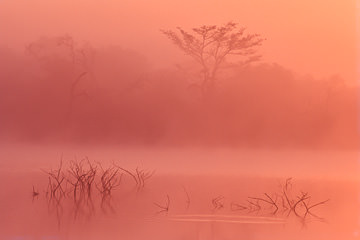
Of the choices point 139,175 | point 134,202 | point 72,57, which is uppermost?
point 72,57

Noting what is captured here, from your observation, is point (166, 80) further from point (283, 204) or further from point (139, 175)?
point (283, 204)

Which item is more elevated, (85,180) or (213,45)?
(213,45)

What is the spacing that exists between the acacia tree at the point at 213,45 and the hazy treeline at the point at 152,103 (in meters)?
0.06

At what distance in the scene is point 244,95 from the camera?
2980 millimetres

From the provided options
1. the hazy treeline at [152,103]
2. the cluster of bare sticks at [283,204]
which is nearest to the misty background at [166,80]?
the hazy treeline at [152,103]

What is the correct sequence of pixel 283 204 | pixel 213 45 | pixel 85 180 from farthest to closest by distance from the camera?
1. pixel 213 45
2. pixel 85 180
3. pixel 283 204

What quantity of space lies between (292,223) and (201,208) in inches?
16.4

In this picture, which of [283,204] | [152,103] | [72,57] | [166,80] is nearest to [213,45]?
[166,80]

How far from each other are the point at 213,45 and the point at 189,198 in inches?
32.4

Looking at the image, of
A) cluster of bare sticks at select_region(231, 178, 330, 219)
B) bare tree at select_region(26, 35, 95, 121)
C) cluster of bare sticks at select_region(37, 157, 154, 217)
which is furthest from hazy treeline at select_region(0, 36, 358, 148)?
cluster of bare sticks at select_region(231, 178, 330, 219)

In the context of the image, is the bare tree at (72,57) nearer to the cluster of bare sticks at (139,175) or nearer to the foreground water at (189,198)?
the foreground water at (189,198)

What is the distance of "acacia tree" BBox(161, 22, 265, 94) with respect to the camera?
9.68ft

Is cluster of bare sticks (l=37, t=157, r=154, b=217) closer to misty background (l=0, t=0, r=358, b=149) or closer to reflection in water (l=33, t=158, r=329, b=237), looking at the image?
reflection in water (l=33, t=158, r=329, b=237)

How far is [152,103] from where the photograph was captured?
302cm
